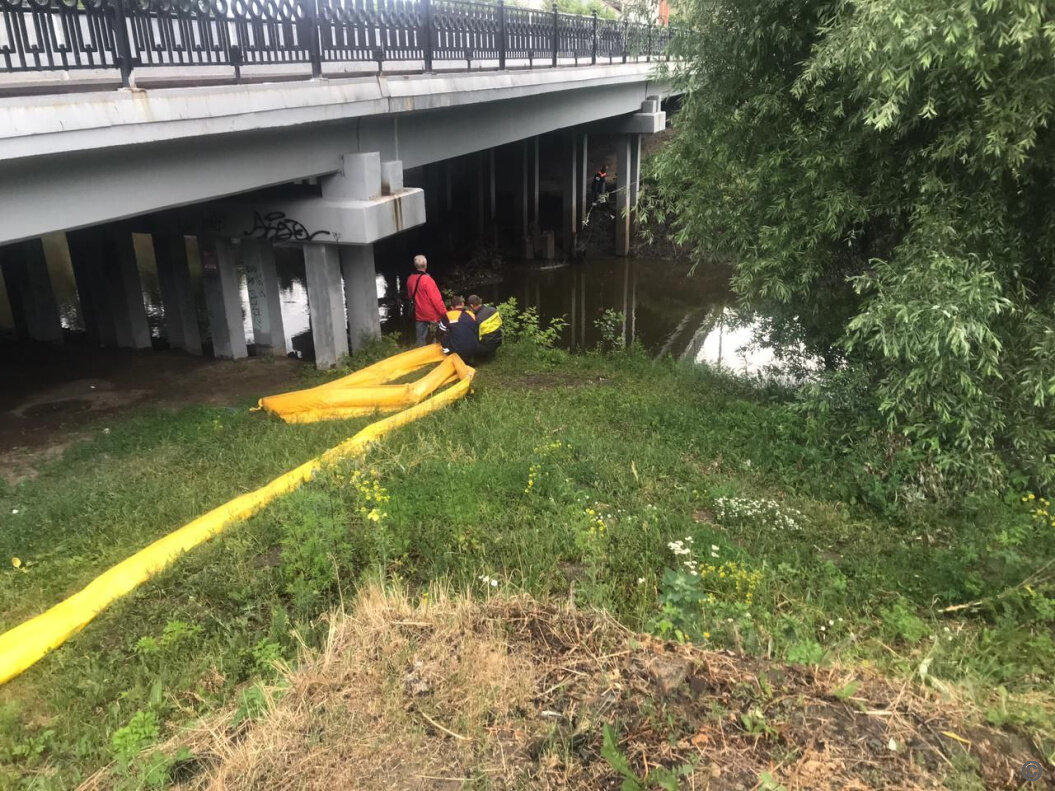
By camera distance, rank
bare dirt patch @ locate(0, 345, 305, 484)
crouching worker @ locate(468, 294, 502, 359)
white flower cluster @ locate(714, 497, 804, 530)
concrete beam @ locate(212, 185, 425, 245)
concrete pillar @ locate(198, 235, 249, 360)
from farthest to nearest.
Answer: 1. concrete pillar @ locate(198, 235, 249, 360)
2. concrete beam @ locate(212, 185, 425, 245)
3. crouching worker @ locate(468, 294, 502, 359)
4. bare dirt patch @ locate(0, 345, 305, 484)
5. white flower cluster @ locate(714, 497, 804, 530)

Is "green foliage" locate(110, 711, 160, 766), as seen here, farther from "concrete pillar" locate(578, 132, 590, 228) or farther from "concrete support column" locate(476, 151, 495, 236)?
"concrete pillar" locate(578, 132, 590, 228)

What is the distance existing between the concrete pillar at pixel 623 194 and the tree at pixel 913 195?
687 inches

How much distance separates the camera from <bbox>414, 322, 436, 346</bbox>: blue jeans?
12.2m

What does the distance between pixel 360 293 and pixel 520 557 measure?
8.73 meters

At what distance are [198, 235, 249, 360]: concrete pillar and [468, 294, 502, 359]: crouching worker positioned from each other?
4.76m

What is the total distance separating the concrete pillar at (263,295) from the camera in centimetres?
1302

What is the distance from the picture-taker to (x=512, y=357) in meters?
12.4

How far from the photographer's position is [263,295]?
1335 cm

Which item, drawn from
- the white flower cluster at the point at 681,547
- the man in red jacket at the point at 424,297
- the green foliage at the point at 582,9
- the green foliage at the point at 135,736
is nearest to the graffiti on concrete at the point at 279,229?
the man in red jacket at the point at 424,297

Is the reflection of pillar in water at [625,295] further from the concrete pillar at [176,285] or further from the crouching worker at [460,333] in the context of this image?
the concrete pillar at [176,285]

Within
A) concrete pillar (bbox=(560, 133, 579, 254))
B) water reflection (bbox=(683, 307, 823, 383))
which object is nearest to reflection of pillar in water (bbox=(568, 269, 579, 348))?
concrete pillar (bbox=(560, 133, 579, 254))

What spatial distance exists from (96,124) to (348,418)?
4.04m

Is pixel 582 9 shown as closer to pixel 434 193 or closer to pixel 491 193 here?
pixel 491 193

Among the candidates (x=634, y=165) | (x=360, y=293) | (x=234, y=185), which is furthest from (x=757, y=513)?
(x=634, y=165)
